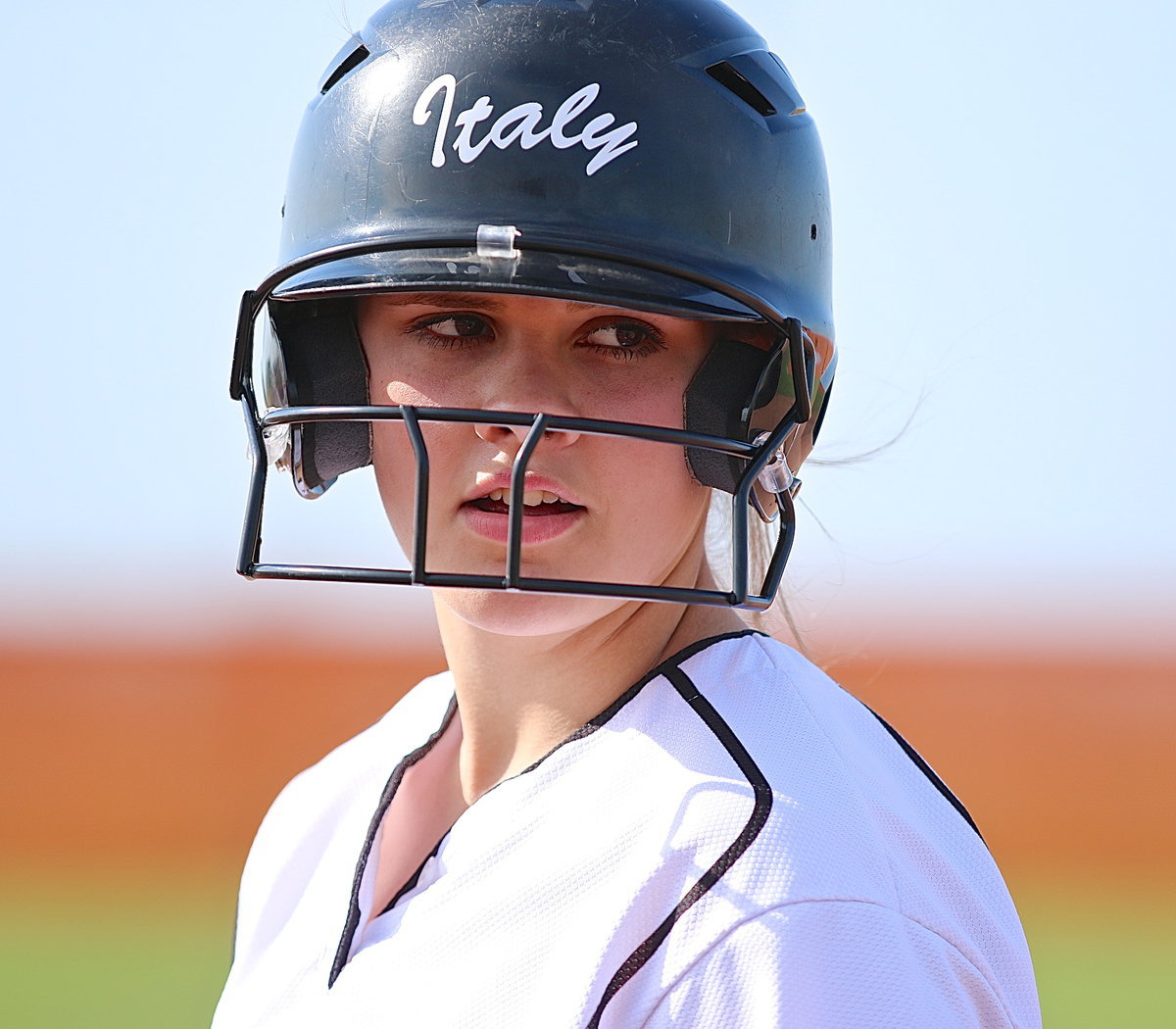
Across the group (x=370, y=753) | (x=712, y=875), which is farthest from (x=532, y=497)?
(x=370, y=753)

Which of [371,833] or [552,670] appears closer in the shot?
[552,670]

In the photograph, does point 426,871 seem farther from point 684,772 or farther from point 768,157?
point 768,157

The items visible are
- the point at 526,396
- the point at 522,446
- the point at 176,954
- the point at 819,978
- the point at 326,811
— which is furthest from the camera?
the point at 176,954

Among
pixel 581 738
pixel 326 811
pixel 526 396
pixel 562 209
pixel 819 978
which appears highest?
pixel 562 209

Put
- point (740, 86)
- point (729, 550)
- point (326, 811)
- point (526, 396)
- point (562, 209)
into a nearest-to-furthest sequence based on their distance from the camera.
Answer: point (526, 396) → point (562, 209) → point (740, 86) → point (326, 811) → point (729, 550)

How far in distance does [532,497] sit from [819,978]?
622 millimetres

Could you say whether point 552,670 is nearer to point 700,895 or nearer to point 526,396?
point 526,396

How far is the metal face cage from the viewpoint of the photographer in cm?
144

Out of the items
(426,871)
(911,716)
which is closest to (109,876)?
(911,716)

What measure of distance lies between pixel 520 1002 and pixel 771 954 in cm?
27

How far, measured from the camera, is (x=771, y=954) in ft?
4.09

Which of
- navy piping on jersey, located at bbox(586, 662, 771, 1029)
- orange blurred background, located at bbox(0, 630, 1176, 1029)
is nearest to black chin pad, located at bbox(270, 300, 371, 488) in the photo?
navy piping on jersey, located at bbox(586, 662, 771, 1029)

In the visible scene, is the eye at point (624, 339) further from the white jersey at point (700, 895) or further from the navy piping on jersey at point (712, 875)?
the navy piping on jersey at point (712, 875)

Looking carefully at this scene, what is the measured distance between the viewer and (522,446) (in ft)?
4.72
